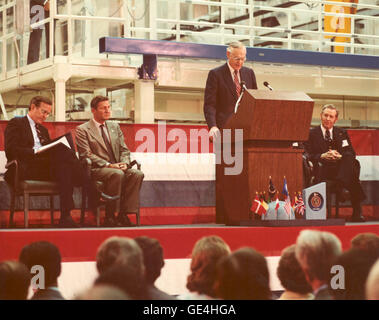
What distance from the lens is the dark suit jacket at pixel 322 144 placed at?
5.61 meters

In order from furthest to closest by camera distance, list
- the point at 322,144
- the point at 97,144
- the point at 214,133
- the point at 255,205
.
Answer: the point at 322,144 < the point at 97,144 < the point at 214,133 < the point at 255,205

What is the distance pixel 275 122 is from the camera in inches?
173

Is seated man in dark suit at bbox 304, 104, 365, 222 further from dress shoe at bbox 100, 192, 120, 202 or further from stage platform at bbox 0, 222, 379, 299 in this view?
dress shoe at bbox 100, 192, 120, 202

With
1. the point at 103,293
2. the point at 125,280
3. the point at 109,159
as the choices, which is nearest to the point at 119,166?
the point at 109,159

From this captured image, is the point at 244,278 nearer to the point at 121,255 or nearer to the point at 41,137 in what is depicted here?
the point at 121,255

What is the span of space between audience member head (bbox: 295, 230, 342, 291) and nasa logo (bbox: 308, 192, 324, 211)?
63.7 inches

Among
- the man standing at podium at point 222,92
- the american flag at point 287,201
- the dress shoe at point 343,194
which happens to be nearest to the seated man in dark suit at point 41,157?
the man standing at podium at point 222,92

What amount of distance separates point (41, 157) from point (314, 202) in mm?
1760

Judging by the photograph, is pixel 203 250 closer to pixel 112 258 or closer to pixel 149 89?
pixel 112 258

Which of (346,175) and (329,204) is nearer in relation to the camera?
(346,175)

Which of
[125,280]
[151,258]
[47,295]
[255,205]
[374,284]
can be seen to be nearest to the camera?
[374,284]

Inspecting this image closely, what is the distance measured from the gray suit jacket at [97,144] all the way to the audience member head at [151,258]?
2.04 m

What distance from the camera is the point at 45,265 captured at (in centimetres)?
292
